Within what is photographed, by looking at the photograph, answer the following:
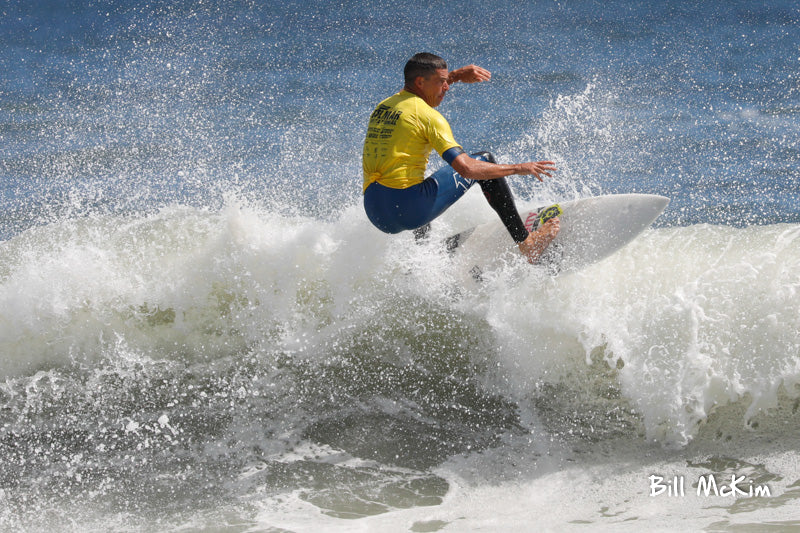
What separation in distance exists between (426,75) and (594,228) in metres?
1.65

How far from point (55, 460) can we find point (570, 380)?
333 cm

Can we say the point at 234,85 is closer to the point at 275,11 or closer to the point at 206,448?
the point at 275,11

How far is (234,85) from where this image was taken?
19312 millimetres

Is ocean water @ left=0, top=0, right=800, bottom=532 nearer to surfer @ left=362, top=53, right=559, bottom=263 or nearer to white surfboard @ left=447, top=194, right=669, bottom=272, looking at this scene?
white surfboard @ left=447, top=194, right=669, bottom=272

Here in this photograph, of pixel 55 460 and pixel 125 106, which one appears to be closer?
pixel 55 460

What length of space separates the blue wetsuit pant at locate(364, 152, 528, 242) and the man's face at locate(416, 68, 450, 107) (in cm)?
47

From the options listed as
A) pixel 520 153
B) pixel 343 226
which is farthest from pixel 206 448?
pixel 520 153

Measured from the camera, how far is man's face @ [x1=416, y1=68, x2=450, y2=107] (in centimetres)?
468

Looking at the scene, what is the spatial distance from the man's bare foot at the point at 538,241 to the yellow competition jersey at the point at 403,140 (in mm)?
945

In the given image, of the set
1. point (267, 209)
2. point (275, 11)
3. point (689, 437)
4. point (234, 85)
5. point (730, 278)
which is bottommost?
point (689, 437)

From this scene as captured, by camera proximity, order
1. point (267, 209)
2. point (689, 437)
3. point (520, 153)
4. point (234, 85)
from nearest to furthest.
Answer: point (689, 437)
point (267, 209)
point (520, 153)
point (234, 85)
